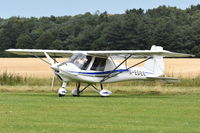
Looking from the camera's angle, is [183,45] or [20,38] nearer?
[183,45]

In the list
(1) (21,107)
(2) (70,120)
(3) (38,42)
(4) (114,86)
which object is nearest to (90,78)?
(4) (114,86)

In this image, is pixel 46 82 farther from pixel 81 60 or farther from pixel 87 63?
pixel 81 60

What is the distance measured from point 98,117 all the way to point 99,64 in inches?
507

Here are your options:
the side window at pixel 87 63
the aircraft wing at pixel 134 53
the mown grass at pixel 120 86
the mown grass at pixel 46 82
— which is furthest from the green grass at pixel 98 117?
the mown grass at pixel 46 82

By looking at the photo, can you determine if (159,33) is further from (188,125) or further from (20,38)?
(188,125)

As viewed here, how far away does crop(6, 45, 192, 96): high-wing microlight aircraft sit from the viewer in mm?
29359

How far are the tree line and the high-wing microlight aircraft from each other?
138 feet

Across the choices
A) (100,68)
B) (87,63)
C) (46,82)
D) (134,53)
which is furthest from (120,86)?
(134,53)

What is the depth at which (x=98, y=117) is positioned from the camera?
59.4ft

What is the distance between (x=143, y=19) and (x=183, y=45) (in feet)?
36.2

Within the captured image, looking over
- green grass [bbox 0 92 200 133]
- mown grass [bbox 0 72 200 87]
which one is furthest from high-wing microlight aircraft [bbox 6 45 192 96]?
green grass [bbox 0 92 200 133]

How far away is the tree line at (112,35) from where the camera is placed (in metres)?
77.1

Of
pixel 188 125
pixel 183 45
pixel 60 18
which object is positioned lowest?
pixel 188 125

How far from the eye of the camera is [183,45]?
247ft
